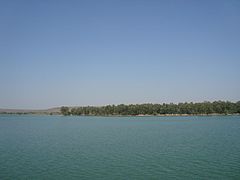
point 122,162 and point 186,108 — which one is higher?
point 186,108

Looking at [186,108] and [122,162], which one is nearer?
[122,162]

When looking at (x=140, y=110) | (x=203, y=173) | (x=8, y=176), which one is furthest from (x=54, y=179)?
(x=140, y=110)

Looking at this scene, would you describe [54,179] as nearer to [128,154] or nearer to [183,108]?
[128,154]

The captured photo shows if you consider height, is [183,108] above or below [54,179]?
above

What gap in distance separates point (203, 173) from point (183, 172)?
1910mm

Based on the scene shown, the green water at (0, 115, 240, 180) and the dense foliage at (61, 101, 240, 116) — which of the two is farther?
the dense foliage at (61, 101, 240, 116)

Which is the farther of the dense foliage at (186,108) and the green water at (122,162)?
the dense foliage at (186,108)

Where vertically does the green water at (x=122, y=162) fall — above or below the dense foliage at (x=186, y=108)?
below

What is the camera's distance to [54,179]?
81.6 feet

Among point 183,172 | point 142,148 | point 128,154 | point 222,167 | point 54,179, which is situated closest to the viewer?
point 54,179

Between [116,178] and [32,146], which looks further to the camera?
[32,146]

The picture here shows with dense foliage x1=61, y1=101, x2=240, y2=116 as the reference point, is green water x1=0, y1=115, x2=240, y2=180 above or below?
below

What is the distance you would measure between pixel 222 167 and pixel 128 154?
12.5 m

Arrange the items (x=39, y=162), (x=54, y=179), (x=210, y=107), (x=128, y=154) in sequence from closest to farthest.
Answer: (x=54, y=179), (x=39, y=162), (x=128, y=154), (x=210, y=107)
